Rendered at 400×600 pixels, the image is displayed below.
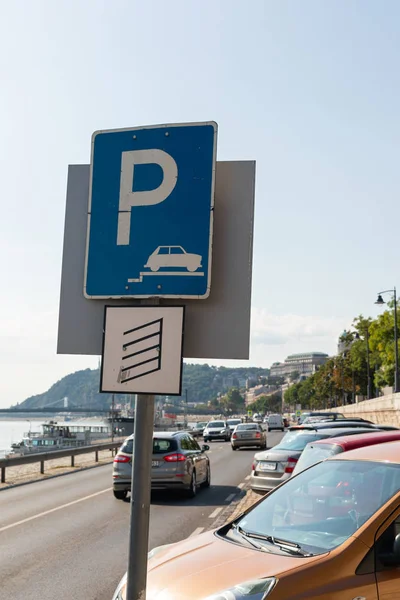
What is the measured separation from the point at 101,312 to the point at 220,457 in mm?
29158

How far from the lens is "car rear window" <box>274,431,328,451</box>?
597 inches

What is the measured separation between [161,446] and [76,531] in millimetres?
5839

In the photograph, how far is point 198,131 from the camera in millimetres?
3818

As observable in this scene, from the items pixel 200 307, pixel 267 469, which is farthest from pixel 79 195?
pixel 267 469

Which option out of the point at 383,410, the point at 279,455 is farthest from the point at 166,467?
the point at 383,410

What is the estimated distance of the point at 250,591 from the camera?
12.2ft

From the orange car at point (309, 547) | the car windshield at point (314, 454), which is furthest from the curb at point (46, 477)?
the orange car at point (309, 547)

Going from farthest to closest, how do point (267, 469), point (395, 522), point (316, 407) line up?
point (316, 407)
point (267, 469)
point (395, 522)

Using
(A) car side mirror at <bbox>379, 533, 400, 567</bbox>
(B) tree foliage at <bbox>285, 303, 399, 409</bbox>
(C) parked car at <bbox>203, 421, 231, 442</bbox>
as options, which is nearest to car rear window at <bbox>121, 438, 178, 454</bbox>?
(A) car side mirror at <bbox>379, 533, 400, 567</bbox>

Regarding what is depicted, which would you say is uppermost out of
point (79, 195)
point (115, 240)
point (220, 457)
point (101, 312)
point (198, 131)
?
point (198, 131)

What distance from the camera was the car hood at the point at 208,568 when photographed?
388 cm

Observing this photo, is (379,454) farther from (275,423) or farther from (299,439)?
(275,423)

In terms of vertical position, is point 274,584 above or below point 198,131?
below

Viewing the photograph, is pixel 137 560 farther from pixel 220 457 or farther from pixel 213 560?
pixel 220 457
